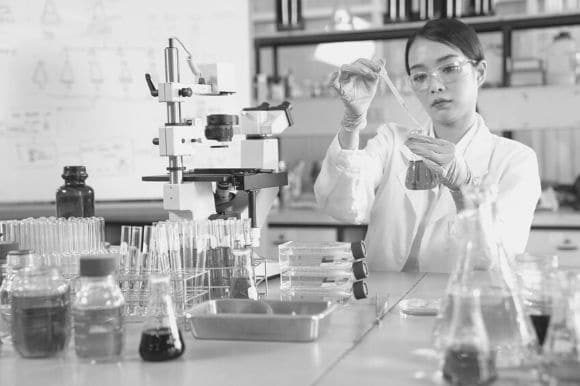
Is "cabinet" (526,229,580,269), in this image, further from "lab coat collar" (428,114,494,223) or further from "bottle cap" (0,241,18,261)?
"bottle cap" (0,241,18,261)

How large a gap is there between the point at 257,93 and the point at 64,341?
344cm

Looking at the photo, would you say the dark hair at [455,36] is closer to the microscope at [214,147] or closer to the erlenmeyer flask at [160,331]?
the microscope at [214,147]

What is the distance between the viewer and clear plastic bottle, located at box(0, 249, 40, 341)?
1.50m

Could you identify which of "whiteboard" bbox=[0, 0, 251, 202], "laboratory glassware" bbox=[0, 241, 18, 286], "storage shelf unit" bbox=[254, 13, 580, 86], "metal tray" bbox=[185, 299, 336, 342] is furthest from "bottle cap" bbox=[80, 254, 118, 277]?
"storage shelf unit" bbox=[254, 13, 580, 86]

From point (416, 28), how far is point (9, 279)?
323cm

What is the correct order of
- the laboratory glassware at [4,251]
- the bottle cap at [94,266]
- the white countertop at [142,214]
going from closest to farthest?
1. the bottle cap at [94,266]
2. the laboratory glassware at [4,251]
3. the white countertop at [142,214]

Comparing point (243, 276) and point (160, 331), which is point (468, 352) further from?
point (243, 276)

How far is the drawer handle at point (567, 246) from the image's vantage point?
373 centimetres

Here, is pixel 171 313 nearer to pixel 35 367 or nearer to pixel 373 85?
pixel 35 367

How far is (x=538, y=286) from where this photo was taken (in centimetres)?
130

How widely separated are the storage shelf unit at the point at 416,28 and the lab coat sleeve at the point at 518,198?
1.91 meters

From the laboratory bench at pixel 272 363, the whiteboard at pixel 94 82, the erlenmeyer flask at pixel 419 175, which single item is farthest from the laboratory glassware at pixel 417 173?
the whiteboard at pixel 94 82

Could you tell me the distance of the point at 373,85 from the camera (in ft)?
7.58

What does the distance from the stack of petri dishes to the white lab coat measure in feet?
2.07
